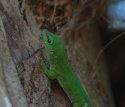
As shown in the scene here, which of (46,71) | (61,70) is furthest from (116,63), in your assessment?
(46,71)

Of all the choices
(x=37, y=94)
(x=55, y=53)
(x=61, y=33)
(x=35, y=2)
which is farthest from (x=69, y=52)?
(x=37, y=94)

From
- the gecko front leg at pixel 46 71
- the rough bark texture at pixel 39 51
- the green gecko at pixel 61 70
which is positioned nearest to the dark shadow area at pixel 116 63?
the rough bark texture at pixel 39 51

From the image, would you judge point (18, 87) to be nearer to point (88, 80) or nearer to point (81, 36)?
point (88, 80)

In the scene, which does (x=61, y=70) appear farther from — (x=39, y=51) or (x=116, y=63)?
(x=116, y=63)

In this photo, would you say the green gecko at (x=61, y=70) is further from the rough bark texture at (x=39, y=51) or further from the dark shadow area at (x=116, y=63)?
the dark shadow area at (x=116, y=63)

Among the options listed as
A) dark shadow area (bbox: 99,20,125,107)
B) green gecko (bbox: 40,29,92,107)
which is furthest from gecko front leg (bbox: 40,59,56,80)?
dark shadow area (bbox: 99,20,125,107)

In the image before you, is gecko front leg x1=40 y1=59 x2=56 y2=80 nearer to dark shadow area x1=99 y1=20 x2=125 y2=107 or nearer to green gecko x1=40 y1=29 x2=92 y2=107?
green gecko x1=40 y1=29 x2=92 y2=107

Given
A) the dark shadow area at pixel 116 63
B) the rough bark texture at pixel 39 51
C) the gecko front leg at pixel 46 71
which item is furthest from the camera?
the dark shadow area at pixel 116 63
